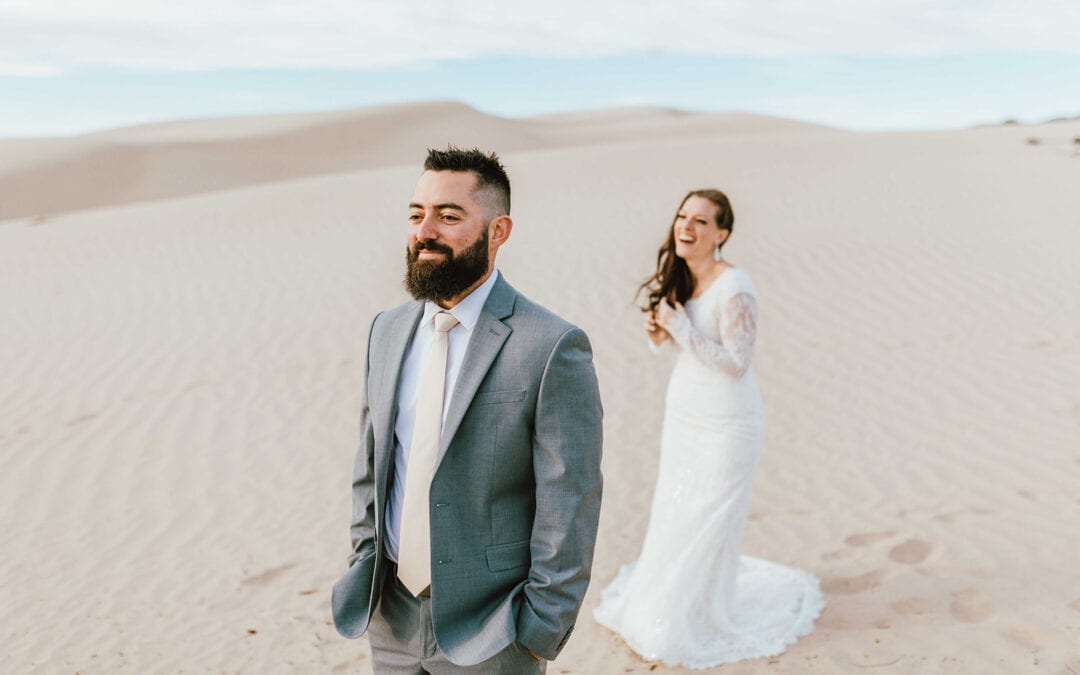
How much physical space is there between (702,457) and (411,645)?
2103 mm

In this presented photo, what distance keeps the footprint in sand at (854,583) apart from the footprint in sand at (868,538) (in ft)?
1.44

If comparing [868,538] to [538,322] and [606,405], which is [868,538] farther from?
[538,322]

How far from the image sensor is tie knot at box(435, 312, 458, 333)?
2152mm

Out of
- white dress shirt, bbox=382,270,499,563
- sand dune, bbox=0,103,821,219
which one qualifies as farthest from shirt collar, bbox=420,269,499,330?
sand dune, bbox=0,103,821,219

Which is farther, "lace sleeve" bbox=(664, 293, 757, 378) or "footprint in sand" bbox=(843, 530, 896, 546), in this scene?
"footprint in sand" bbox=(843, 530, 896, 546)

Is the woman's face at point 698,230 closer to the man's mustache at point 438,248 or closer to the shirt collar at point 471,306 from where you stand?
the shirt collar at point 471,306

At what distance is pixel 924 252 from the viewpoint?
11.9 meters

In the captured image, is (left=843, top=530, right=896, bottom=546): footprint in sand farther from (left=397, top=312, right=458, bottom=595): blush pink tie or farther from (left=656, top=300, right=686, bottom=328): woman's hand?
(left=397, top=312, right=458, bottom=595): blush pink tie

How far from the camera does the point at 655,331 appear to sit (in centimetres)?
419

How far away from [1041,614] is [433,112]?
60.8 m

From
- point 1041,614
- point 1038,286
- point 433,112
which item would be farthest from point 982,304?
point 433,112

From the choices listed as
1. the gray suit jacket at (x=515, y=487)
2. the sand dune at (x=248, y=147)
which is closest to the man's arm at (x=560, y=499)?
the gray suit jacket at (x=515, y=487)

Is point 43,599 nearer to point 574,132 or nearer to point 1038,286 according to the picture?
point 1038,286

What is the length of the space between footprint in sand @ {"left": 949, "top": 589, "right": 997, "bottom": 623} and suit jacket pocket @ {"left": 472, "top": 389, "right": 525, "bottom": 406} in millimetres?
3306
